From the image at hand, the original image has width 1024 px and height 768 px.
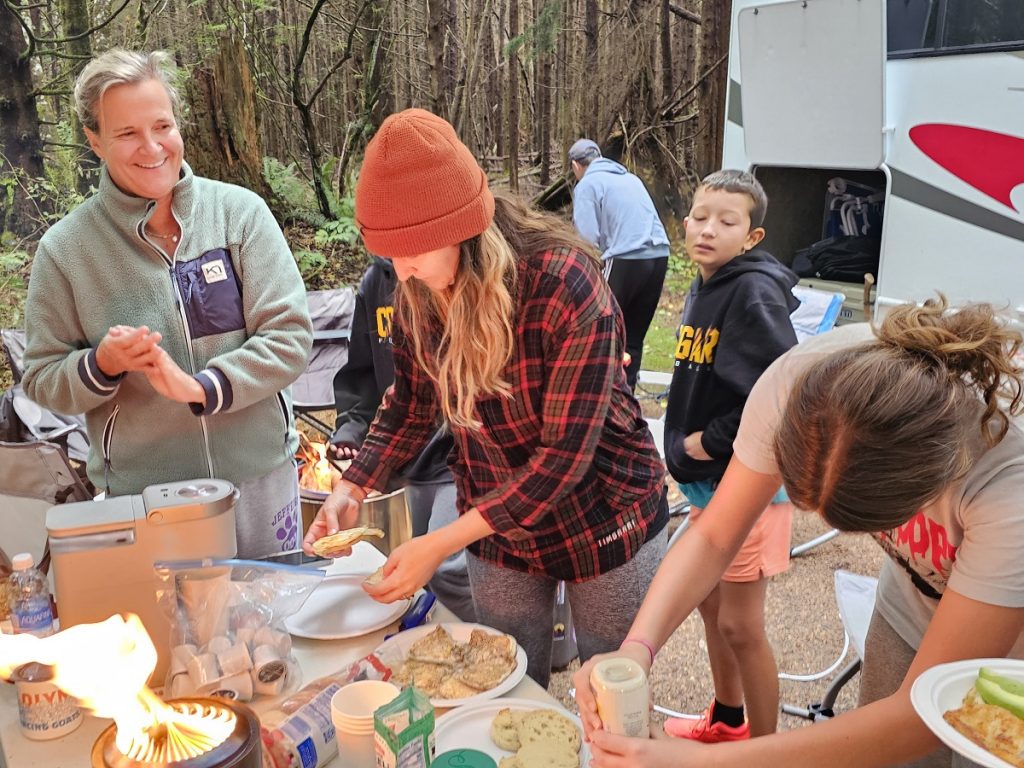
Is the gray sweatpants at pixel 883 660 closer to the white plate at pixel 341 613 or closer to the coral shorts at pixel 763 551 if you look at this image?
the coral shorts at pixel 763 551

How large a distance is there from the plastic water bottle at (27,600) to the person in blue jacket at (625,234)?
13.9ft

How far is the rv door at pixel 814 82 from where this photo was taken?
4.55 metres

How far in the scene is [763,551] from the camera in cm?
226

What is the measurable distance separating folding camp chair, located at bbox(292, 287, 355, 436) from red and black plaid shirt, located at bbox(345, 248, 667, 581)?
2119 millimetres

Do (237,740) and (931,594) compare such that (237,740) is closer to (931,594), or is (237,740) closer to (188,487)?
(188,487)

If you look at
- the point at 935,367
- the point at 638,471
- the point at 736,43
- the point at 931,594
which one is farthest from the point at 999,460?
the point at 736,43

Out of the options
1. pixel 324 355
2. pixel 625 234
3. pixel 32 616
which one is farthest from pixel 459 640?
pixel 625 234

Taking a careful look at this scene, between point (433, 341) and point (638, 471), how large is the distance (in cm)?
48

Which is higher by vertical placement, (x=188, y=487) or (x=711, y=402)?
(x=188, y=487)

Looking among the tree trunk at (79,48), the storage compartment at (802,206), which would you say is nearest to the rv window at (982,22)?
the storage compartment at (802,206)

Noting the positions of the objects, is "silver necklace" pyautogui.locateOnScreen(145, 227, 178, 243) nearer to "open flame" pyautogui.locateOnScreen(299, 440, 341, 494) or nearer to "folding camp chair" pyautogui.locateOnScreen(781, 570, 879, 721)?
"open flame" pyautogui.locateOnScreen(299, 440, 341, 494)

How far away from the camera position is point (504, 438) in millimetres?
1626

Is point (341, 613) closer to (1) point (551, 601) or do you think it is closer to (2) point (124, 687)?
(1) point (551, 601)

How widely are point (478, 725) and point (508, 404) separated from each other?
22.0 inches
